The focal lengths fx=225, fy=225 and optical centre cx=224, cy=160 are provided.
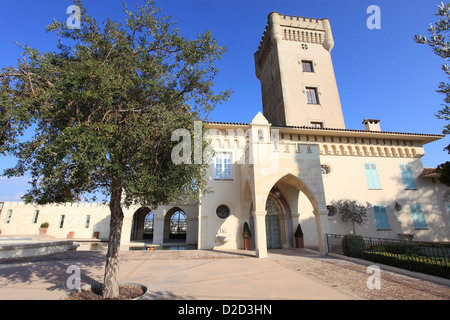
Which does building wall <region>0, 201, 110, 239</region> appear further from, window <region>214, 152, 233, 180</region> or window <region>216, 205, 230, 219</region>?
window <region>214, 152, 233, 180</region>

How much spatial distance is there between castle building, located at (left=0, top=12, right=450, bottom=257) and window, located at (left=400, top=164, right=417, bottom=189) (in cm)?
8

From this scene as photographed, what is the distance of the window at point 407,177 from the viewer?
58.6ft

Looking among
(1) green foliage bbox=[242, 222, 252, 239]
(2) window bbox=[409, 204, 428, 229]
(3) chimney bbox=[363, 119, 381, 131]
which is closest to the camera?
(1) green foliage bbox=[242, 222, 252, 239]

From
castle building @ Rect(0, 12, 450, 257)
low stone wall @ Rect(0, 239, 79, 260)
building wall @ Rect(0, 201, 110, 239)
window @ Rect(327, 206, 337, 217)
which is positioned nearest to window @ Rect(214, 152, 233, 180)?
castle building @ Rect(0, 12, 450, 257)

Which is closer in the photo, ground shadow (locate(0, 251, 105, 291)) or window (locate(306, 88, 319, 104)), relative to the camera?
ground shadow (locate(0, 251, 105, 291))

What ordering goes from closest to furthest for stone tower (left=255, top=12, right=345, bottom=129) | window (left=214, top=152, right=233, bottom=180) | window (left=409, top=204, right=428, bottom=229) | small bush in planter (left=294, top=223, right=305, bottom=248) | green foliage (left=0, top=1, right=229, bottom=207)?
green foliage (left=0, top=1, right=229, bottom=207), small bush in planter (left=294, top=223, right=305, bottom=248), window (left=214, top=152, right=233, bottom=180), window (left=409, top=204, right=428, bottom=229), stone tower (left=255, top=12, right=345, bottom=129)

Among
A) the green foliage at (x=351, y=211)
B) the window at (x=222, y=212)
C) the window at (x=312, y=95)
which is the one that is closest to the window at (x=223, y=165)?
the window at (x=222, y=212)

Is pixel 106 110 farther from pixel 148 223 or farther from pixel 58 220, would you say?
pixel 58 220

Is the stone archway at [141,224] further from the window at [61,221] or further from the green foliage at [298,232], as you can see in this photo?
the green foliage at [298,232]

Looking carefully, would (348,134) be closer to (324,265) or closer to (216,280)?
(324,265)

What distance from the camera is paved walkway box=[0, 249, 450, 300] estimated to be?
213 inches

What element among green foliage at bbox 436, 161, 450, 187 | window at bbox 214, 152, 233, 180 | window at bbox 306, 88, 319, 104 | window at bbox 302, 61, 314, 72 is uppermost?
window at bbox 302, 61, 314, 72

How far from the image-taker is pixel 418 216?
17.2 metres
